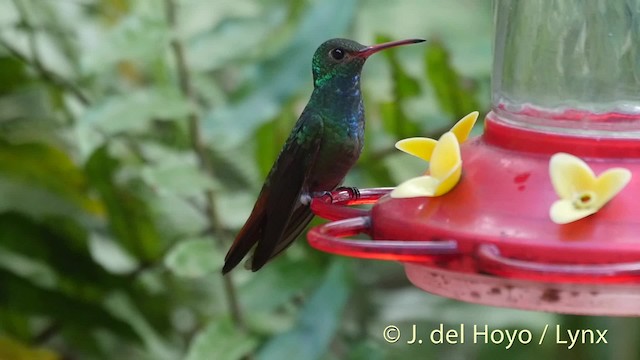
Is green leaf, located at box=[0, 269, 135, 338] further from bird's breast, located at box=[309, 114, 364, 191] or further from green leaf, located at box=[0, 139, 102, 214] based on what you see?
bird's breast, located at box=[309, 114, 364, 191]

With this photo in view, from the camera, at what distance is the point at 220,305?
2.91 meters

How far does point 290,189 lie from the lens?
5.57ft

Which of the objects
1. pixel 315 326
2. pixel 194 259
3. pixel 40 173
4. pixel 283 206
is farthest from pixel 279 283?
pixel 283 206

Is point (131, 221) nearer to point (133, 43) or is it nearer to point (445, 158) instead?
point (133, 43)

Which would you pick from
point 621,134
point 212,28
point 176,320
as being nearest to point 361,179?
point 212,28

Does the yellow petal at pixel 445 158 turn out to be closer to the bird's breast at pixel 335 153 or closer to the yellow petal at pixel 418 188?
the yellow petal at pixel 418 188

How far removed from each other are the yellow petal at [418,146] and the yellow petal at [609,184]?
0.32m

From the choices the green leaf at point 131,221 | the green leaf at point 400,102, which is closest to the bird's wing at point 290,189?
the green leaf at point 400,102

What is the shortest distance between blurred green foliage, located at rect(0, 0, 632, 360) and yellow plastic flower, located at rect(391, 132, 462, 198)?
0.99 m

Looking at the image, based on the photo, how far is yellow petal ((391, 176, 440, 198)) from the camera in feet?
4.45

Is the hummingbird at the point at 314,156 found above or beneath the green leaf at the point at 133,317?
above

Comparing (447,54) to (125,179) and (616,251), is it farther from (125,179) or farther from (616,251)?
(616,251)

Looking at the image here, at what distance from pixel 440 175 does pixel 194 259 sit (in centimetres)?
104

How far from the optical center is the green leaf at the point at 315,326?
7.72ft
